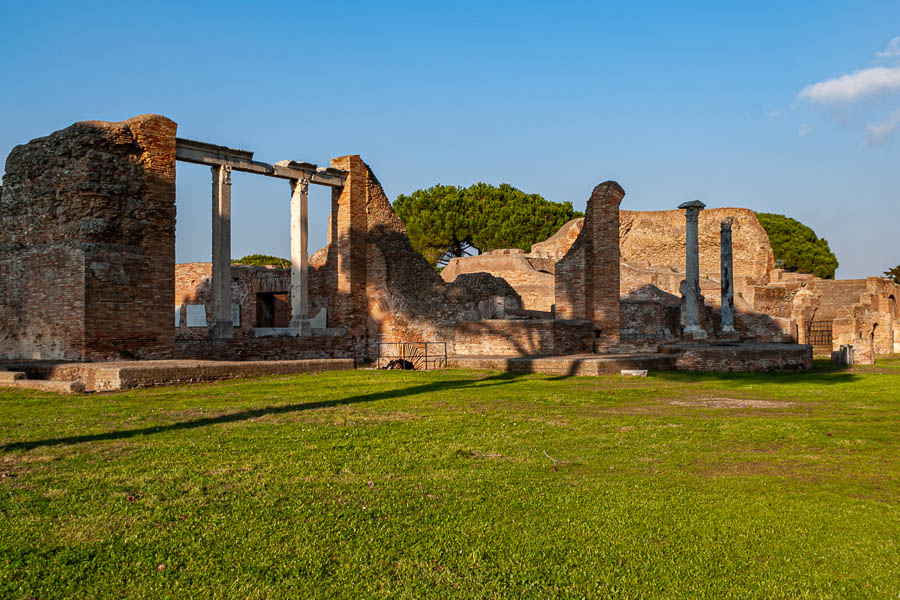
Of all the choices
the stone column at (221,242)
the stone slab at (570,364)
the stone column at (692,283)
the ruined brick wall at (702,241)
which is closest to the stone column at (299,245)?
the stone column at (221,242)

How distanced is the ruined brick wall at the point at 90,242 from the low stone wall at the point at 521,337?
651cm

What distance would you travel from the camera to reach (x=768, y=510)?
3.84m

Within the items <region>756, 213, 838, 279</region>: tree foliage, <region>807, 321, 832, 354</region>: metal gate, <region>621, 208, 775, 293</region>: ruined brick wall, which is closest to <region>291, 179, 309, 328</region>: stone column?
<region>807, 321, 832, 354</region>: metal gate

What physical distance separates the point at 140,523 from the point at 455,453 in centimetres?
236

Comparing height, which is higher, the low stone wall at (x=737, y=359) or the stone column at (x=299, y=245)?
the stone column at (x=299, y=245)

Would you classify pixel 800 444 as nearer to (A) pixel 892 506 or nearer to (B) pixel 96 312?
(A) pixel 892 506

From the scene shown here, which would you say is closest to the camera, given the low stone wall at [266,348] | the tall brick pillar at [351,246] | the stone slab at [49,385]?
the stone slab at [49,385]

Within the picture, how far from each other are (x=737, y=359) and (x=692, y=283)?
6120 millimetres

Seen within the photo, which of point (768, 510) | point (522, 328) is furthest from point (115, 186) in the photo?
point (768, 510)

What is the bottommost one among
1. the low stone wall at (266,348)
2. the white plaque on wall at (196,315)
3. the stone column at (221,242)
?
the low stone wall at (266,348)

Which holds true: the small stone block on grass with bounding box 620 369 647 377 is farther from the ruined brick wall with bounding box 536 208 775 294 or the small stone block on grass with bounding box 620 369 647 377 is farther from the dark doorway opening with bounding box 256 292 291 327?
the ruined brick wall with bounding box 536 208 775 294

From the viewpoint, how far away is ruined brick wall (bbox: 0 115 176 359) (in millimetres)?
12844

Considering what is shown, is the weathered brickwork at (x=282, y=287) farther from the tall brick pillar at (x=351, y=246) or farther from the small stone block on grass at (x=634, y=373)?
the small stone block on grass at (x=634, y=373)

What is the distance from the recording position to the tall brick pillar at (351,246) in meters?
18.7
